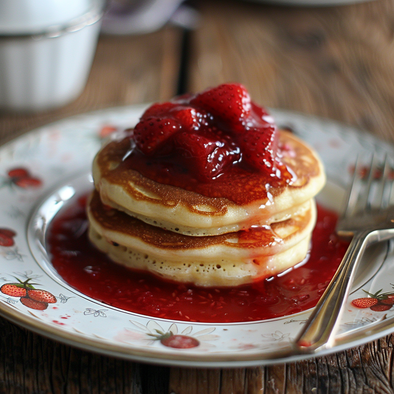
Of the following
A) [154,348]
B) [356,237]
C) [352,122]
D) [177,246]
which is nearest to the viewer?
[154,348]

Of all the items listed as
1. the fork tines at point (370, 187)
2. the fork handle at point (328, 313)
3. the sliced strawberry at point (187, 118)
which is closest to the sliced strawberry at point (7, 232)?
the sliced strawberry at point (187, 118)

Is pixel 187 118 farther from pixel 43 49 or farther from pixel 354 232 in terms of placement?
pixel 43 49

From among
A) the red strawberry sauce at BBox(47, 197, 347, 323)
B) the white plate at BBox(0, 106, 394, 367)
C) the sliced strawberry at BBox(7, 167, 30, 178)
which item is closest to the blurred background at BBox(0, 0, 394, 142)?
the white plate at BBox(0, 106, 394, 367)

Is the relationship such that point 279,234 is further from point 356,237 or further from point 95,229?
point 95,229

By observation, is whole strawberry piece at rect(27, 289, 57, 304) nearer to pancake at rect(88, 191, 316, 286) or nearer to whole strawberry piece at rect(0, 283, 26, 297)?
whole strawberry piece at rect(0, 283, 26, 297)

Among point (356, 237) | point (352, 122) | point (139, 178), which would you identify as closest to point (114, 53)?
point (352, 122)

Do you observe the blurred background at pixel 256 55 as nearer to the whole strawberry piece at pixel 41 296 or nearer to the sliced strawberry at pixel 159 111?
the sliced strawberry at pixel 159 111

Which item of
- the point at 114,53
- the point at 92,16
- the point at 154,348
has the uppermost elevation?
the point at 92,16
